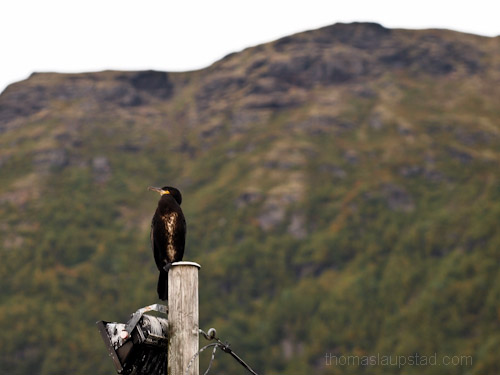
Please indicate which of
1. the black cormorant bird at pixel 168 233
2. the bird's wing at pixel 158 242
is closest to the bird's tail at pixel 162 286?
the black cormorant bird at pixel 168 233

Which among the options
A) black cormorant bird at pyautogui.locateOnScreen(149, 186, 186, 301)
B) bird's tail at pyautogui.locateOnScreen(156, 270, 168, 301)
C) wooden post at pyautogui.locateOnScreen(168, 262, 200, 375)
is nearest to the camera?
wooden post at pyautogui.locateOnScreen(168, 262, 200, 375)

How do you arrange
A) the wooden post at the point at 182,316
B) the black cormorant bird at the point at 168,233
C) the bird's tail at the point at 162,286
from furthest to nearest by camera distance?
the black cormorant bird at the point at 168,233 < the bird's tail at the point at 162,286 < the wooden post at the point at 182,316

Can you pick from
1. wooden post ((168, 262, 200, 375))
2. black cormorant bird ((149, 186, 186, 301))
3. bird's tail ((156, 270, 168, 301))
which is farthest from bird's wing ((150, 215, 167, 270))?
wooden post ((168, 262, 200, 375))

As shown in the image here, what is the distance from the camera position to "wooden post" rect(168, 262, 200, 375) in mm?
7199

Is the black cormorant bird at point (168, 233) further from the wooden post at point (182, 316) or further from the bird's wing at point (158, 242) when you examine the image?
the wooden post at point (182, 316)

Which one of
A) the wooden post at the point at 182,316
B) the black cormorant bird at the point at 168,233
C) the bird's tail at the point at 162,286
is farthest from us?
the black cormorant bird at the point at 168,233

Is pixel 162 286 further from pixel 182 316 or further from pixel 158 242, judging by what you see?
pixel 182 316

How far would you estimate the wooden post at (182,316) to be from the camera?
7199 mm

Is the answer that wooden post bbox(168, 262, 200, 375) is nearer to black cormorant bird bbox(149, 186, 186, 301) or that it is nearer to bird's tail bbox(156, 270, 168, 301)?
bird's tail bbox(156, 270, 168, 301)

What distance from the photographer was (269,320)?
173250 millimetres

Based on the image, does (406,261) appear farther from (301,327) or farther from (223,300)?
(223,300)

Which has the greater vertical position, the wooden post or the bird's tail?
the wooden post

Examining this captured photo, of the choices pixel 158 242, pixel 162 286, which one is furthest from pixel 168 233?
pixel 162 286

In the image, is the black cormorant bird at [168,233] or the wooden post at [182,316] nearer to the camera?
the wooden post at [182,316]
